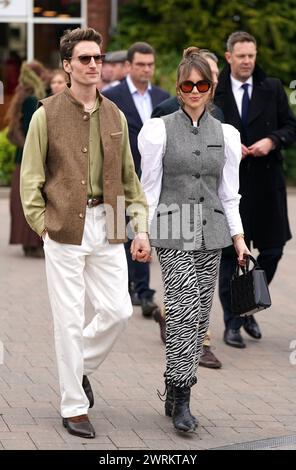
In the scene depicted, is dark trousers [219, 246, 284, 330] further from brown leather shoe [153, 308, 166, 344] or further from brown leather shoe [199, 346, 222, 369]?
brown leather shoe [199, 346, 222, 369]

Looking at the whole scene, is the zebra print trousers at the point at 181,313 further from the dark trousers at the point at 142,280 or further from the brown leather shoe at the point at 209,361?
the dark trousers at the point at 142,280

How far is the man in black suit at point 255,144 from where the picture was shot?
8.55 m

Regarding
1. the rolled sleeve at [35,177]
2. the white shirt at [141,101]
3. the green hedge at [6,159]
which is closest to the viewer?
the rolled sleeve at [35,177]

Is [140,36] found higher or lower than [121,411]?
higher

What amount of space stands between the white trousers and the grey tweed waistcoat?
1.10 feet

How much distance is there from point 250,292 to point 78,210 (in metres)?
Result: 1.15

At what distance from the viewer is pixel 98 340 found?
6.22 metres

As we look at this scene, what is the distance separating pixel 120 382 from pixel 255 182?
6.72 feet

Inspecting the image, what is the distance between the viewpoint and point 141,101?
1021 cm

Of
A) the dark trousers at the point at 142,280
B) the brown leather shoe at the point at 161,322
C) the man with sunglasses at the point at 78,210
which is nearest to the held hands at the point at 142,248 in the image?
the man with sunglasses at the point at 78,210

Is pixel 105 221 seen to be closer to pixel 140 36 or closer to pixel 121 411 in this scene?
pixel 121 411

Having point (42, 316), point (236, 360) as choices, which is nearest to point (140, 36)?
point (42, 316)

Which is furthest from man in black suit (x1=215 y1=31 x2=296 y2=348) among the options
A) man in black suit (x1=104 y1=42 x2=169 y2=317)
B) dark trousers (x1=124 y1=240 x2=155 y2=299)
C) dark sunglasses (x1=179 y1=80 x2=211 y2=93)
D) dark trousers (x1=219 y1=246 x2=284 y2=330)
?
dark sunglasses (x1=179 y1=80 x2=211 y2=93)

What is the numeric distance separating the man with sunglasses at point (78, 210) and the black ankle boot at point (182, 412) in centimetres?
43
